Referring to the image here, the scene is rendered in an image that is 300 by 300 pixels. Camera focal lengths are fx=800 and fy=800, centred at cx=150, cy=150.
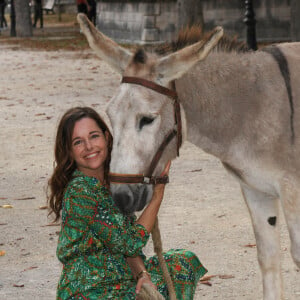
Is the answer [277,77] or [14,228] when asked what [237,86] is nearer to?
[277,77]

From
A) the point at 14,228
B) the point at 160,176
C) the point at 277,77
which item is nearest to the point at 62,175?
the point at 160,176

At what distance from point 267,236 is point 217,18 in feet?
61.8

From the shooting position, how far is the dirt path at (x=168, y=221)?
603 cm

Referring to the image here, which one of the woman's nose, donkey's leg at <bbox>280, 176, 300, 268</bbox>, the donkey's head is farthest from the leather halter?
donkey's leg at <bbox>280, 176, 300, 268</bbox>

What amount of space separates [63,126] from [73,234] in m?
0.62

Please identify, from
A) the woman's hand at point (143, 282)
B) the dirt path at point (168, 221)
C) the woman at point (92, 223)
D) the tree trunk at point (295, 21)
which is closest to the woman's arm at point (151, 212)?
the woman at point (92, 223)

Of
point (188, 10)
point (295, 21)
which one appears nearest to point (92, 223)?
point (295, 21)

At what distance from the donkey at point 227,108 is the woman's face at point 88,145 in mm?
213

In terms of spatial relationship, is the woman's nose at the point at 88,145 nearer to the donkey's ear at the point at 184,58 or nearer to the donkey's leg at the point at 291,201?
the donkey's ear at the point at 184,58

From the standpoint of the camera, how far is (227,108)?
4836 millimetres

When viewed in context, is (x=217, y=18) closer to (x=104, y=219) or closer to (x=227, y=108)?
(x=227, y=108)

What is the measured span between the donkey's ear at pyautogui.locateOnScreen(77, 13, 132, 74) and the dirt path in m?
2.01

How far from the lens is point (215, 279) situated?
6.05 meters

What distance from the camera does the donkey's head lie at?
14.1 feet
